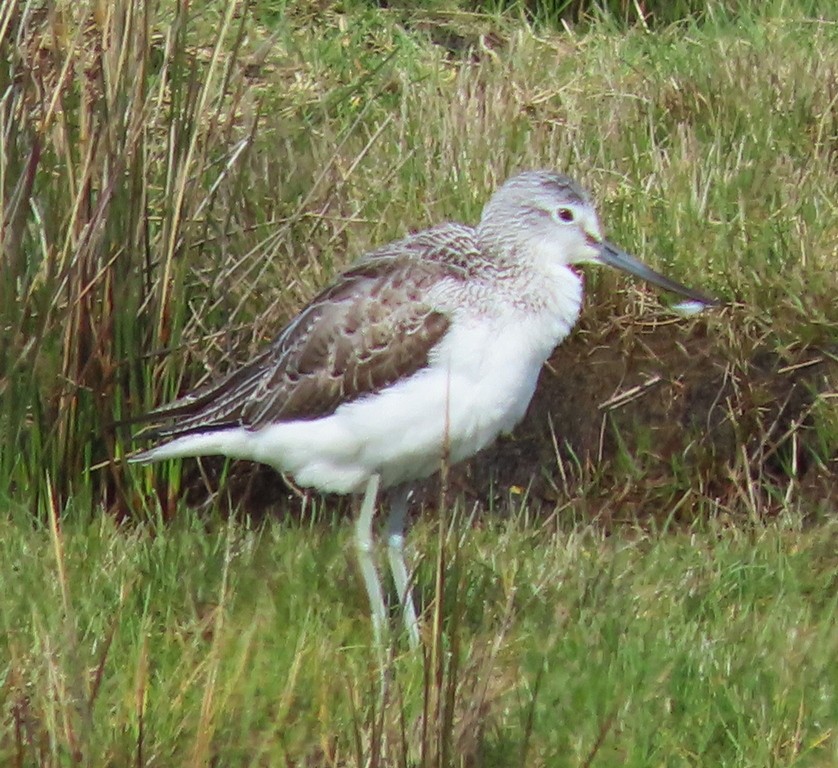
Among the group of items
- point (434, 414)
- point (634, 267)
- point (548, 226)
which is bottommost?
point (434, 414)

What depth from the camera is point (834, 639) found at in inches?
166

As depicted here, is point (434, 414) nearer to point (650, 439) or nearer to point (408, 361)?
point (408, 361)

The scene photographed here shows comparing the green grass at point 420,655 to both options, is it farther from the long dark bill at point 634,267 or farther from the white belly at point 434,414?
the long dark bill at point 634,267

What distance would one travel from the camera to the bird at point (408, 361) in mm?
4418

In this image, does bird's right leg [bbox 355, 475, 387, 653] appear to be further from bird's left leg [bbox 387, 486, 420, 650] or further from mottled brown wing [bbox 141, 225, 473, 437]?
mottled brown wing [bbox 141, 225, 473, 437]

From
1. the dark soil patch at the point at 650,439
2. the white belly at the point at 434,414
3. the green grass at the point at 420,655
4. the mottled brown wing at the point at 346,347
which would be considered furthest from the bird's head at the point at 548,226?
the dark soil patch at the point at 650,439

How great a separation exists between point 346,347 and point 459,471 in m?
1.24

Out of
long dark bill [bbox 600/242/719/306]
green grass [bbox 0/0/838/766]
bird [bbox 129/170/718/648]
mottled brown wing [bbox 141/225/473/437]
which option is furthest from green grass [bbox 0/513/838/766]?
long dark bill [bbox 600/242/719/306]

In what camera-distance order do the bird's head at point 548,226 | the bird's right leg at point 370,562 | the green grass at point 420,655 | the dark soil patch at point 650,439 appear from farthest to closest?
the dark soil patch at point 650,439
the bird's head at point 548,226
the bird's right leg at point 370,562
the green grass at point 420,655

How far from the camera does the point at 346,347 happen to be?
15.4 ft

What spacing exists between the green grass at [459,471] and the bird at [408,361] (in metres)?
0.24

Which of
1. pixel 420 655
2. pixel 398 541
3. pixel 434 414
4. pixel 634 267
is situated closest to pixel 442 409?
pixel 434 414

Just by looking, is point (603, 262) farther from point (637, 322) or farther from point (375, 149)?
point (375, 149)

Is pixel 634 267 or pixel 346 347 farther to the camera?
pixel 634 267
